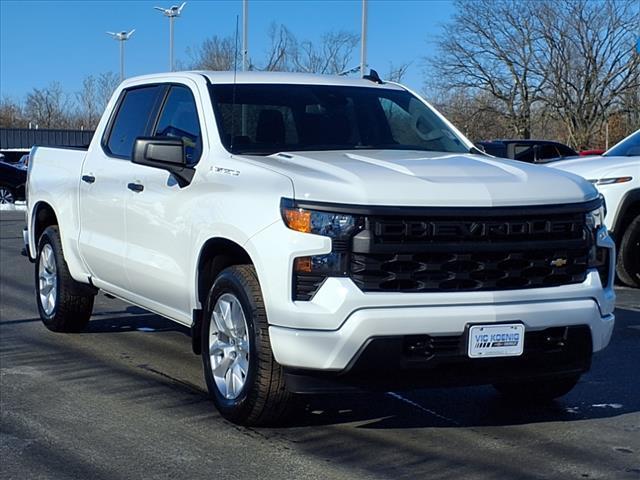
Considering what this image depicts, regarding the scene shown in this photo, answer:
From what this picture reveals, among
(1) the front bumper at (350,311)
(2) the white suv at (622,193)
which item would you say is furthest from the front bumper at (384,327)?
(2) the white suv at (622,193)

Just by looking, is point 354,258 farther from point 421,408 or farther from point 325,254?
point 421,408

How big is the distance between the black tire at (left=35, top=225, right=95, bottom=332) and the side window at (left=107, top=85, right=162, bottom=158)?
1168 millimetres

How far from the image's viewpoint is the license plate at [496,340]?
4777mm

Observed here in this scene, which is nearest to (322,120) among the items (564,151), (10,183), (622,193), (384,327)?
(384,327)

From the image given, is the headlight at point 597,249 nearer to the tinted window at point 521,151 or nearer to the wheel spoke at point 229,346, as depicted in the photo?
the tinted window at point 521,151

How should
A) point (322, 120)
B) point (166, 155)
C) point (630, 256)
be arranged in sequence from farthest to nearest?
point (630, 256), point (322, 120), point (166, 155)

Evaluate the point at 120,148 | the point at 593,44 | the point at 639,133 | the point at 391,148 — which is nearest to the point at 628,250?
the point at 639,133

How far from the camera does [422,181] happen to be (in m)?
4.88

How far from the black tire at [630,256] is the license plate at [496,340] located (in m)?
5.92

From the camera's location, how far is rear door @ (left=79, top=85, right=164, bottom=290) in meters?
6.79

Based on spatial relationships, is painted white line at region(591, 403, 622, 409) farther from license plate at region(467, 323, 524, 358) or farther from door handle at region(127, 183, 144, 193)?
door handle at region(127, 183, 144, 193)

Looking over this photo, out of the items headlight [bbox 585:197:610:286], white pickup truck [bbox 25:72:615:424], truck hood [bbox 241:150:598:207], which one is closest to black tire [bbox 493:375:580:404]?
white pickup truck [bbox 25:72:615:424]

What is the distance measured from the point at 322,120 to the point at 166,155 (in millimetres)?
1106

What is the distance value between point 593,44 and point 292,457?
115 feet
